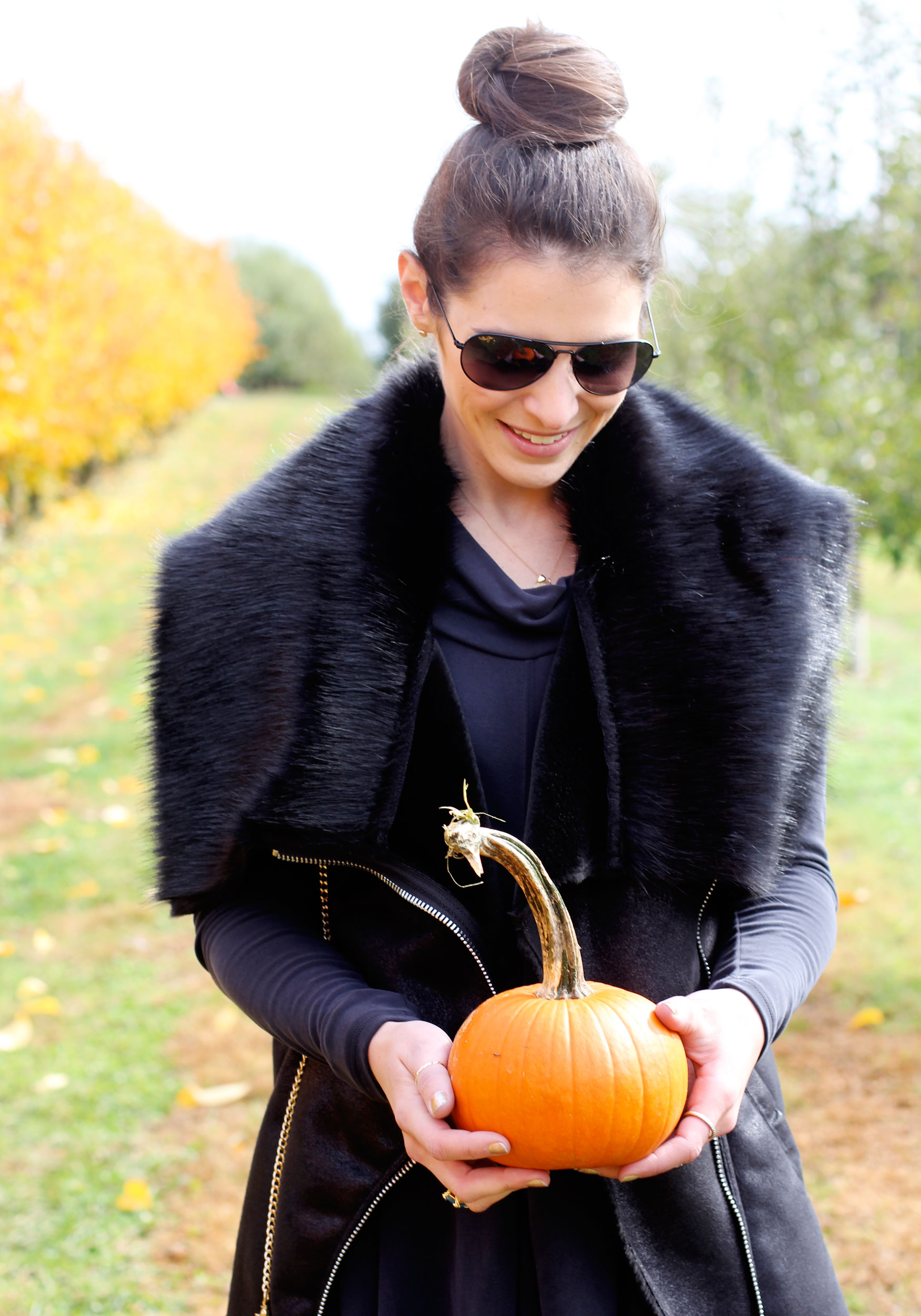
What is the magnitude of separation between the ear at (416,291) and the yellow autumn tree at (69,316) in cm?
996

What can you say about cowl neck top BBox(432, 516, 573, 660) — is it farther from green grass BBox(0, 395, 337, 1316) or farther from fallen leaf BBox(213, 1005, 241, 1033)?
fallen leaf BBox(213, 1005, 241, 1033)

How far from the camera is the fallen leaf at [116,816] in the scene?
6.45m

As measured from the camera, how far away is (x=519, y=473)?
1.59m

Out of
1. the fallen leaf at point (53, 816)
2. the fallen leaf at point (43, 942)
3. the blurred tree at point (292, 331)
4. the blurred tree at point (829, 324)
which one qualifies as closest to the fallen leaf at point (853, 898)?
the blurred tree at point (829, 324)

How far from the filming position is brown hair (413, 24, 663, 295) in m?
1.46

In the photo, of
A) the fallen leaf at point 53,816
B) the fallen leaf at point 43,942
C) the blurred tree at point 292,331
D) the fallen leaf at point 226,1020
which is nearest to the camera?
the fallen leaf at point 226,1020

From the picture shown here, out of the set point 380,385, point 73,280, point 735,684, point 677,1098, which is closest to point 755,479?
point 735,684

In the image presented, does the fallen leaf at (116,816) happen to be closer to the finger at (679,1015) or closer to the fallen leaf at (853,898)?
the fallen leaf at (853,898)

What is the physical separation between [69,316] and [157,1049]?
419 inches

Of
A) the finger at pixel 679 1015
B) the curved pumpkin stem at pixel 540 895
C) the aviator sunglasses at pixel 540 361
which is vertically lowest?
the finger at pixel 679 1015

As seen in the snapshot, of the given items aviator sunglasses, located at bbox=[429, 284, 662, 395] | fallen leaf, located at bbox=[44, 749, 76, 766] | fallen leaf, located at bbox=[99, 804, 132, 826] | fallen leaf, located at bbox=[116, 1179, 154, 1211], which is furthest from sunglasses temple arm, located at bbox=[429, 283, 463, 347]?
fallen leaf, located at bbox=[44, 749, 76, 766]

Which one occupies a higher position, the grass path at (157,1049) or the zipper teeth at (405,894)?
the zipper teeth at (405,894)

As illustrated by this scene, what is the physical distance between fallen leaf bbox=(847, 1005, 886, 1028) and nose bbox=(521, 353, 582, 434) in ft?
10.7

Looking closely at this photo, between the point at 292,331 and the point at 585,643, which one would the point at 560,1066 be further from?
the point at 292,331
